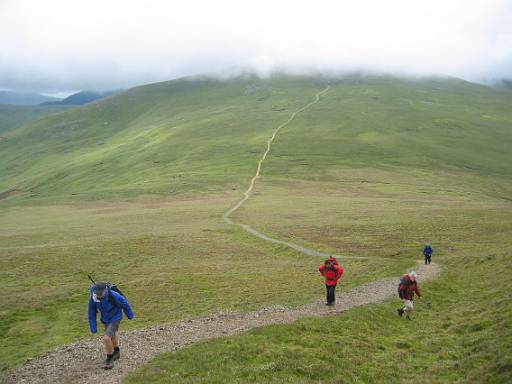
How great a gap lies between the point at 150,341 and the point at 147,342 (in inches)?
6.8

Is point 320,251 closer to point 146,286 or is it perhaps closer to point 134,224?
point 146,286

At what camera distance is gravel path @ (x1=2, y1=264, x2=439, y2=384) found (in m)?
18.6

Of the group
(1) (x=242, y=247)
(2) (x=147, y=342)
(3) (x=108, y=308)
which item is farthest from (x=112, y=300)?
(1) (x=242, y=247)

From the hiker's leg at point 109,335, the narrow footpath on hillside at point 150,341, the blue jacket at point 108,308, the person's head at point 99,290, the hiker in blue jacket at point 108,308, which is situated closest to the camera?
the person's head at point 99,290

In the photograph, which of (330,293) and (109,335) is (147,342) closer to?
(109,335)

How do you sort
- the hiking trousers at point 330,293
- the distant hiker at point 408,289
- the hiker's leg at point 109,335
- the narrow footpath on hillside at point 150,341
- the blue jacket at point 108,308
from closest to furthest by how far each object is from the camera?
1. the blue jacket at point 108,308
2. the hiker's leg at point 109,335
3. the narrow footpath on hillside at point 150,341
4. the distant hiker at point 408,289
5. the hiking trousers at point 330,293

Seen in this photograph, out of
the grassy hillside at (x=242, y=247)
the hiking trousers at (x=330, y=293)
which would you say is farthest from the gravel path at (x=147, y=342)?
the grassy hillside at (x=242, y=247)

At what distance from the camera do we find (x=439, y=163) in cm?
16775

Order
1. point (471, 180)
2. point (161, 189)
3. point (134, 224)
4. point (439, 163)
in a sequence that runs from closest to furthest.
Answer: point (134, 224), point (161, 189), point (471, 180), point (439, 163)

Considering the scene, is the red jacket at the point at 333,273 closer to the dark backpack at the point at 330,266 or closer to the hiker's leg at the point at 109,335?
the dark backpack at the point at 330,266

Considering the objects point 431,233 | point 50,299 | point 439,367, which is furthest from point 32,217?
point 439,367

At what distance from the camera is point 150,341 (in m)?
22.0

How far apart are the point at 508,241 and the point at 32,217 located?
9077 centimetres

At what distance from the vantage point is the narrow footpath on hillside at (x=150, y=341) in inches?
735
